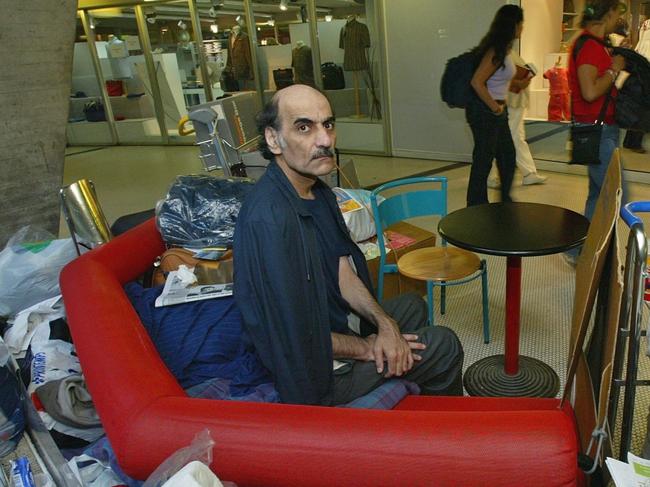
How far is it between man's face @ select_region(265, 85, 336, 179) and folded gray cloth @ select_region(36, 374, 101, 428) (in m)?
0.95

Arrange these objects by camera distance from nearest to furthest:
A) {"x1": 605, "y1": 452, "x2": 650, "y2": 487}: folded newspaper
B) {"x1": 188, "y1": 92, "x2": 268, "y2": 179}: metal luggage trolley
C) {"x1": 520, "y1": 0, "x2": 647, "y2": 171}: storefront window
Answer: {"x1": 605, "y1": 452, "x2": 650, "y2": 487}: folded newspaper → {"x1": 188, "y1": 92, "x2": 268, "y2": 179}: metal luggage trolley → {"x1": 520, "y1": 0, "x2": 647, "y2": 171}: storefront window

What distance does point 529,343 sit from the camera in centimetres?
248

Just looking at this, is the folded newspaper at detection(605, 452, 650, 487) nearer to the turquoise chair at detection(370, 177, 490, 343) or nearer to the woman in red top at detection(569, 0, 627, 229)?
the turquoise chair at detection(370, 177, 490, 343)

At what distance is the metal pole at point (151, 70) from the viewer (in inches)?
342

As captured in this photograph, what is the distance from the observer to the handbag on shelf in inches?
109

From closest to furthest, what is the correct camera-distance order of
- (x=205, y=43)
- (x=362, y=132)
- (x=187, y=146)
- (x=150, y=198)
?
A: (x=150, y=198) → (x=362, y=132) → (x=205, y=43) → (x=187, y=146)

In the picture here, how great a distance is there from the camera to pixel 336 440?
969 millimetres

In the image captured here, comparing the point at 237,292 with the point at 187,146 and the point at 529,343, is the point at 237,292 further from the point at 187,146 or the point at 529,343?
the point at 187,146

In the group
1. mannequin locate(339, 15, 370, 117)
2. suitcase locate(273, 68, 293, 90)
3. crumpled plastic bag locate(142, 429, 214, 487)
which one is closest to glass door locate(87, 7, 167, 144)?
suitcase locate(273, 68, 293, 90)

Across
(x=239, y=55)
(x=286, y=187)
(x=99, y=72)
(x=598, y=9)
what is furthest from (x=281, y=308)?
(x=99, y=72)

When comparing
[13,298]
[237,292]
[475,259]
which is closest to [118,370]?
[237,292]

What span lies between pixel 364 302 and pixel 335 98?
572 centimetres

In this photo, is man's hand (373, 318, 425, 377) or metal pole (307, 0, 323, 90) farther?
metal pole (307, 0, 323, 90)

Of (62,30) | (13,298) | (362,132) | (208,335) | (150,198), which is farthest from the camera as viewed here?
(362,132)
